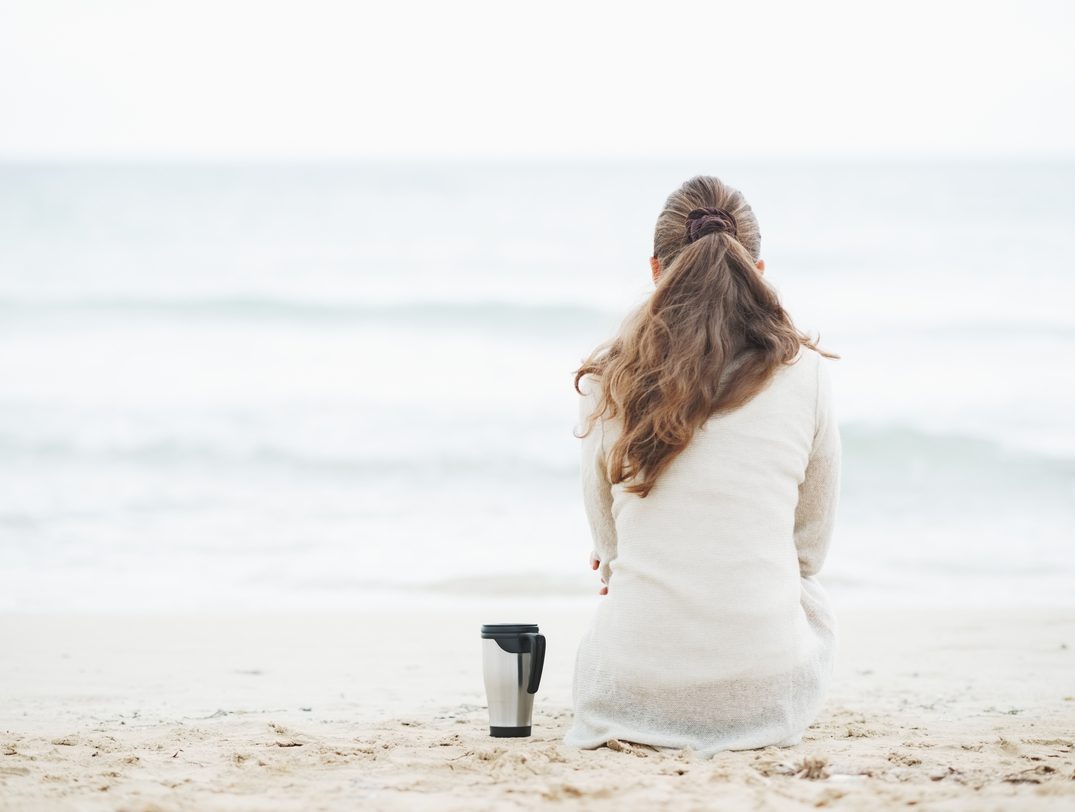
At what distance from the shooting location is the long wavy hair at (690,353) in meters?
1.96

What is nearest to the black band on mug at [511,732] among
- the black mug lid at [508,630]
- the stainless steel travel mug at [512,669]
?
the stainless steel travel mug at [512,669]

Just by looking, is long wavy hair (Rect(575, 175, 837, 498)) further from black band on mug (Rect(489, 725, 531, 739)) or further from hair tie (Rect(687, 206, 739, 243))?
black band on mug (Rect(489, 725, 531, 739))

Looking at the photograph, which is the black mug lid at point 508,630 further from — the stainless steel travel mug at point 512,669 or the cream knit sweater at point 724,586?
the cream knit sweater at point 724,586

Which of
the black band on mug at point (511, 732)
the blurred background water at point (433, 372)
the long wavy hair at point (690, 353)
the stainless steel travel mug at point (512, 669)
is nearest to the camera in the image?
the long wavy hair at point (690, 353)

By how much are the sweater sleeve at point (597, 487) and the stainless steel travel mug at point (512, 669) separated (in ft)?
1.09

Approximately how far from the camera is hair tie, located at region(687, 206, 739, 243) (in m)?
2.10

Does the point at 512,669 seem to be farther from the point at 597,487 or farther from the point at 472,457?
the point at 472,457

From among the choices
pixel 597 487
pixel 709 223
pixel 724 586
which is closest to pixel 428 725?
pixel 597 487

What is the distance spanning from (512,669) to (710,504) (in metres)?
0.76

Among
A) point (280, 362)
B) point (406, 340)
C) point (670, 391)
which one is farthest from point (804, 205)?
point (670, 391)

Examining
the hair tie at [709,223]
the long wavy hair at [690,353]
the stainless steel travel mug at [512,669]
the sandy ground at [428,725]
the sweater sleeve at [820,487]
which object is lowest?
the sandy ground at [428,725]

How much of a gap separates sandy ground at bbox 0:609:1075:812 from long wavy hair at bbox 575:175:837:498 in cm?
64

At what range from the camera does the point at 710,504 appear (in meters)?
1.99

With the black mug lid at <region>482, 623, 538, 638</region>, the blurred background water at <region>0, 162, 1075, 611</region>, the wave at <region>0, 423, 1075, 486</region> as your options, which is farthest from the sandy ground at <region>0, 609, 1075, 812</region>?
the wave at <region>0, 423, 1075, 486</region>
